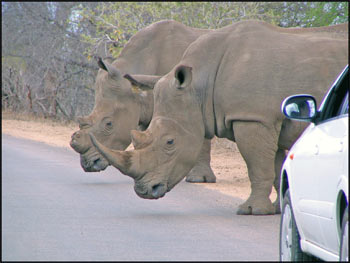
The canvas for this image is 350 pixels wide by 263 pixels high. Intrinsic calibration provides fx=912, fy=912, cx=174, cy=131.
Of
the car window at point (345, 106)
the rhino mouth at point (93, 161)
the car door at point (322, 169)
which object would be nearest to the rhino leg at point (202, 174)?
the rhino mouth at point (93, 161)

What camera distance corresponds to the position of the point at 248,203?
10.7 metres

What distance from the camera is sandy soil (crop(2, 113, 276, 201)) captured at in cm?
1425

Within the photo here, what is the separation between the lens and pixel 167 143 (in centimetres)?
1105

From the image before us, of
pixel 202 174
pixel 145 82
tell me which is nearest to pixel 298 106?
pixel 145 82

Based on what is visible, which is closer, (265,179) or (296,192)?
(296,192)

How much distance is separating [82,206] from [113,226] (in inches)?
68.6

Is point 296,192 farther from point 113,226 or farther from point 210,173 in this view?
point 210,173

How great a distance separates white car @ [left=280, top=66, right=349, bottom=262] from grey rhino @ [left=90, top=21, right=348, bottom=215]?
11.2ft

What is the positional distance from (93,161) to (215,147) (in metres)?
8.21

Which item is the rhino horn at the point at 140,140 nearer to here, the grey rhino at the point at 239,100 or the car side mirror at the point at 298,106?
the grey rhino at the point at 239,100

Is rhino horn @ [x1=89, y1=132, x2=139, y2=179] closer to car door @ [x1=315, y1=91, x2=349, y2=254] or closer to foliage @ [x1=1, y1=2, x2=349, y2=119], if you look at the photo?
car door @ [x1=315, y1=91, x2=349, y2=254]

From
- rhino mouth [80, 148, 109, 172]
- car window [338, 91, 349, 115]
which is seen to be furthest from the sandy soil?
car window [338, 91, 349, 115]

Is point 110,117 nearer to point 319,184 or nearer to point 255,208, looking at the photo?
point 255,208

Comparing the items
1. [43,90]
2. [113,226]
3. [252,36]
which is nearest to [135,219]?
[113,226]
